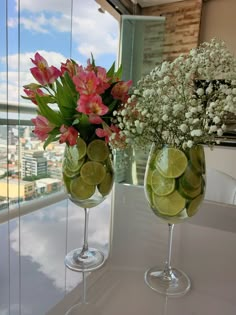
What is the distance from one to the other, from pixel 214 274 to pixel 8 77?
1.70 metres

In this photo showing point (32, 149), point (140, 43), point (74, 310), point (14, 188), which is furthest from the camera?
point (140, 43)

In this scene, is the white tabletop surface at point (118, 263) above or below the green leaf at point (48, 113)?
below

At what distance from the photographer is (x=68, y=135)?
58 centimetres

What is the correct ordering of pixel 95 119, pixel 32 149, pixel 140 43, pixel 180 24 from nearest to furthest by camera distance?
1. pixel 95 119
2. pixel 32 149
3. pixel 180 24
4. pixel 140 43

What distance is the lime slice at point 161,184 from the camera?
0.52m

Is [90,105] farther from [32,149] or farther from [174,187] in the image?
[32,149]

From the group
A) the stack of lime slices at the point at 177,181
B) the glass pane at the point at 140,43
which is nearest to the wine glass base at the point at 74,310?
the stack of lime slices at the point at 177,181

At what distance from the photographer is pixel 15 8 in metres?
1.77

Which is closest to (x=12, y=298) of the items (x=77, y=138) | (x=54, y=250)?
(x=54, y=250)

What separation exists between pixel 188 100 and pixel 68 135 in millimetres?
257

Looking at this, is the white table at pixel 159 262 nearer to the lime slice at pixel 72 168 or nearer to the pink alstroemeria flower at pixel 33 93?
the lime slice at pixel 72 168

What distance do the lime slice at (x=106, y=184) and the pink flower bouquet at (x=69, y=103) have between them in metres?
0.09

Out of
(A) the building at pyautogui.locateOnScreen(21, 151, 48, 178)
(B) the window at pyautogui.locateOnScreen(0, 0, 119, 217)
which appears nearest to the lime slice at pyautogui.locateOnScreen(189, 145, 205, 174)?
(B) the window at pyautogui.locateOnScreen(0, 0, 119, 217)

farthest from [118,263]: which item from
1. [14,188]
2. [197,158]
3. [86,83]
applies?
[14,188]
